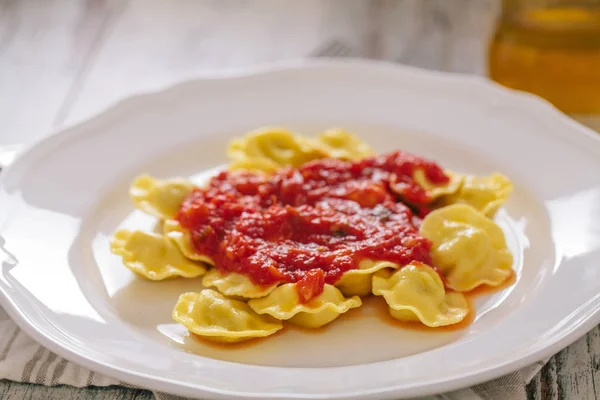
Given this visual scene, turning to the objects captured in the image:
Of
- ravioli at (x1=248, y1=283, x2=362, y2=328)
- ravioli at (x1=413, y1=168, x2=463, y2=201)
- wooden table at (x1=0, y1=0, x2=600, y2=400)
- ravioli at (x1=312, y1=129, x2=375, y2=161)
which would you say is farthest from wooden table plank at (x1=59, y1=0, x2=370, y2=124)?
ravioli at (x1=248, y1=283, x2=362, y2=328)

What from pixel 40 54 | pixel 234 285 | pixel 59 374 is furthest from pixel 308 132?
pixel 40 54

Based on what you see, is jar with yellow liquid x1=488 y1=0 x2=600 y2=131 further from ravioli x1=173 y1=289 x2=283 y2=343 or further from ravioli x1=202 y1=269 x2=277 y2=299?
ravioli x1=173 y1=289 x2=283 y2=343

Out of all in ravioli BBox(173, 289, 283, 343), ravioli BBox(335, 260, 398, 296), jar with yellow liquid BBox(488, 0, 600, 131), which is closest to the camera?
ravioli BBox(173, 289, 283, 343)

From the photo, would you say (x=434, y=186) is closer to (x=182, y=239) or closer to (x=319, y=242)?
(x=319, y=242)

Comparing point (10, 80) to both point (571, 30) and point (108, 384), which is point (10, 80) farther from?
point (571, 30)

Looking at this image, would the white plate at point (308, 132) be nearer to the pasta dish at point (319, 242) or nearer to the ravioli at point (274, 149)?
the pasta dish at point (319, 242)

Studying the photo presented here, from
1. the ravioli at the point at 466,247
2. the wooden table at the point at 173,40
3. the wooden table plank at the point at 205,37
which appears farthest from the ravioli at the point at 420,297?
the wooden table plank at the point at 205,37
